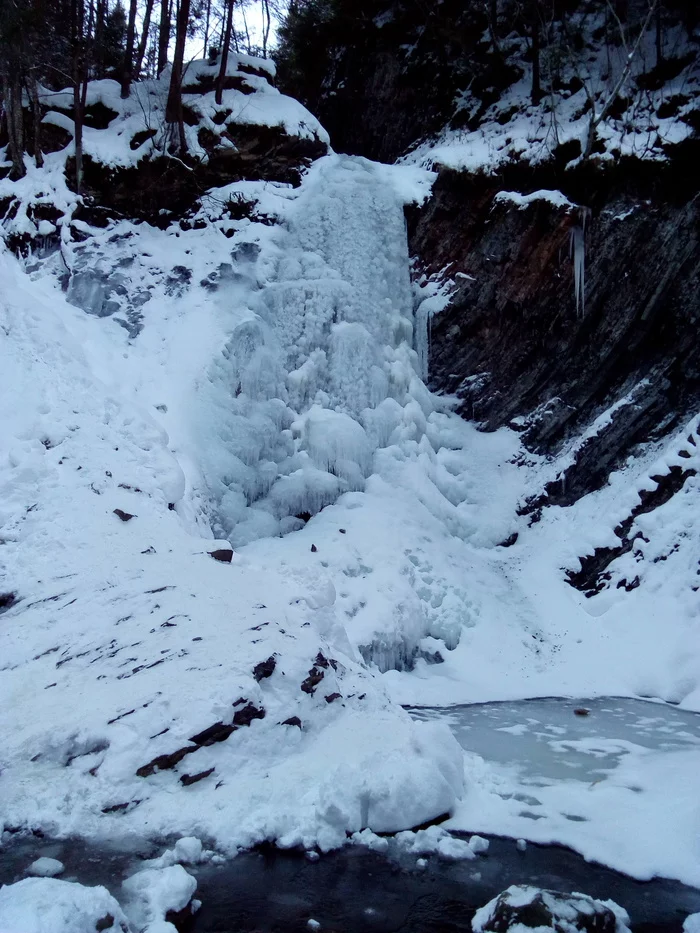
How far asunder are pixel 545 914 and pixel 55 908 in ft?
6.75

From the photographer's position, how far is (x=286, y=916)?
3.36 meters

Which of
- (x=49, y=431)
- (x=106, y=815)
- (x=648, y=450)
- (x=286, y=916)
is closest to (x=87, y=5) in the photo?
(x=49, y=431)

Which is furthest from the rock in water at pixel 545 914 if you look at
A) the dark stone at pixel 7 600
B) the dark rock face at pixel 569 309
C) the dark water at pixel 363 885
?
the dark rock face at pixel 569 309

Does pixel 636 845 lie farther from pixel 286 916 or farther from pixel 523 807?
pixel 286 916

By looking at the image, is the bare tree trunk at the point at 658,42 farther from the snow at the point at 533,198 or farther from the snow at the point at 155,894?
the snow at the point at 155,894

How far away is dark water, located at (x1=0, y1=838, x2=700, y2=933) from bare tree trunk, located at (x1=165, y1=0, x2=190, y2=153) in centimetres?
1271

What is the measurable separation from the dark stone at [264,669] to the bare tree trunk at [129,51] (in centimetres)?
1303

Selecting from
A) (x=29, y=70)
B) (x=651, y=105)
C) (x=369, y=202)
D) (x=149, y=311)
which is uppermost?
(x=651, y=105)

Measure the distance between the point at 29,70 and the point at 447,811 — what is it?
13.6 meters

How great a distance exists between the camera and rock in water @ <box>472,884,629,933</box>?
2.95 metres

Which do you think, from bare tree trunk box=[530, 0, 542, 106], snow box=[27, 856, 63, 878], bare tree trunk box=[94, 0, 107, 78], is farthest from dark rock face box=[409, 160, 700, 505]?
snow box=[27, 856, 63, 878]

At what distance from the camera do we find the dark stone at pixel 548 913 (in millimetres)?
2945

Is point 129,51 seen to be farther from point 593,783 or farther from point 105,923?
point 105,923

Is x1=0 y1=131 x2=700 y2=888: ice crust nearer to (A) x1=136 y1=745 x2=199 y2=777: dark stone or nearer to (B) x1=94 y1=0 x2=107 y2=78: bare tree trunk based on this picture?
(A) x1=136 y1=745 x2=199 y2=777: dark stone
